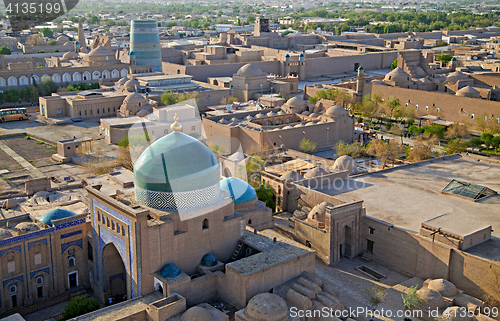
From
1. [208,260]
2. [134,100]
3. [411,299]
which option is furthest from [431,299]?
[134,100]

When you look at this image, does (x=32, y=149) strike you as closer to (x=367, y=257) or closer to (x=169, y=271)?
(x=169, y=271)

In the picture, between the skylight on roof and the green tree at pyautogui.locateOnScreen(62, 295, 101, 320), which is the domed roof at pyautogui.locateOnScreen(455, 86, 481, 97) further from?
the green tree at pyautogui.locateOnScreen(62, 295, 101, 320)

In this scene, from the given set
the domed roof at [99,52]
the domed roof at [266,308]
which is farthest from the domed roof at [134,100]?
the domed roof at [266,308]

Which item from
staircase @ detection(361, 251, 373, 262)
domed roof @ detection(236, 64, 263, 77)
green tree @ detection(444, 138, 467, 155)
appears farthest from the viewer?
domed roof @ detection(236, 64, 263, 77)

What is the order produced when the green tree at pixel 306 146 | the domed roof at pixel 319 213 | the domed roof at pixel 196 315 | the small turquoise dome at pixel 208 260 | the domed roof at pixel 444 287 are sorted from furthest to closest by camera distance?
the green tree at pixel 306 146 → the domed roof at pixel 319 213 → the small turquoise dome at pixel 208 260 → the domed roof at pixel 444 287 → the domed roof at pixel 196 315

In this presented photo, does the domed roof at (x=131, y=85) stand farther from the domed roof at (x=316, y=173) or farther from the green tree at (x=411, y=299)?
the green tree at (x=411, y=299)

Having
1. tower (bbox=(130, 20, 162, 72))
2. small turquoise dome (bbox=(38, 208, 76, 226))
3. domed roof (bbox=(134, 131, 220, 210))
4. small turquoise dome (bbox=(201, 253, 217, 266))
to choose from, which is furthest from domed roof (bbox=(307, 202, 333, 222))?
tower (bbox=(130, 20, 162, 72))
